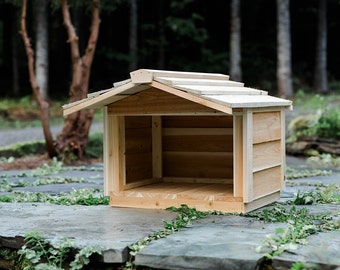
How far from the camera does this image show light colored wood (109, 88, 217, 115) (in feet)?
20.2

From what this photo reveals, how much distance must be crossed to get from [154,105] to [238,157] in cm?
99

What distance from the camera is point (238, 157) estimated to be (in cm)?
602

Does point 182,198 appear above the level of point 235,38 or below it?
below

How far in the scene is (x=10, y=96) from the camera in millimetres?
24984

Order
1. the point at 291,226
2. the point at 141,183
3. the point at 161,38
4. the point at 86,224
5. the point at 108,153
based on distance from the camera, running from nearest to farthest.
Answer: the point at 291,226
the point at 86,224
the point at 108,153
the point at 141,183
the point at 161,38

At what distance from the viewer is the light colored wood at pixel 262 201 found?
612cm

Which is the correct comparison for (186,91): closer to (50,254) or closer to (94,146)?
(50,254)

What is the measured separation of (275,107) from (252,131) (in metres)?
0.81

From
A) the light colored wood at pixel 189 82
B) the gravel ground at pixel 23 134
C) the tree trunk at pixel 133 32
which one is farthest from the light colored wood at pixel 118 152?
the tree trunk at pixel 133 32

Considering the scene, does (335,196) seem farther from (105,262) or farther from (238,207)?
(105,262)

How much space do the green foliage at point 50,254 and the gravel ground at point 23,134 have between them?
9772mm

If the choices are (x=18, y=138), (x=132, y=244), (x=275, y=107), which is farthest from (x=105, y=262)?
(x=18, y=138)

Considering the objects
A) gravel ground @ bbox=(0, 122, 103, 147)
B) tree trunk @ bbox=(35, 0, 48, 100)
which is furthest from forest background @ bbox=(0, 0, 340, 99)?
gravel ground @ bbox=(0, 122, 103, 147)

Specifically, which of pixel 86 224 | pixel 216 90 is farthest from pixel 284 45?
pixel 86 224
